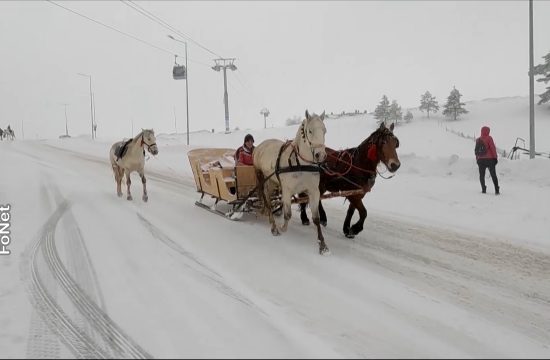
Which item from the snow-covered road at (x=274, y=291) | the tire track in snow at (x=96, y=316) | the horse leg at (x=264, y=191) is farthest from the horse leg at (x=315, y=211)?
the tire track in snow at (x=96, y=316)

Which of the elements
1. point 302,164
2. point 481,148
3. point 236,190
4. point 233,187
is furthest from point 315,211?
point 481,148

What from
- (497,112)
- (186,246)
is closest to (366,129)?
(497,112)

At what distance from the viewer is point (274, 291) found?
4660mm

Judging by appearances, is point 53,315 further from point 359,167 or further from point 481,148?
point 481,148

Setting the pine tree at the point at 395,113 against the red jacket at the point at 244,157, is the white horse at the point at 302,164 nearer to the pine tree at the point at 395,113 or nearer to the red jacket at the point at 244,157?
the red jacket at the point at 244,157

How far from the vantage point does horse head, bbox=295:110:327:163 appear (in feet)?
19.4

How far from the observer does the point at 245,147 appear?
940cm

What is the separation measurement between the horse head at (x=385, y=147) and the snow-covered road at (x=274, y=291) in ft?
4.51

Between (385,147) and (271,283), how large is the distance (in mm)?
3058

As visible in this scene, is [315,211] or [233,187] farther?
[233,187]

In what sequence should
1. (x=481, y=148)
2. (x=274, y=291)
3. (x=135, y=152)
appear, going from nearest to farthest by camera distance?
1. (x=274, y=291)
2. (x=135, y=152)
3. (x=481, y=148)

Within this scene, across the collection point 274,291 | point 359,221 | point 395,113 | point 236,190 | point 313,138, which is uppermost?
point 395,113

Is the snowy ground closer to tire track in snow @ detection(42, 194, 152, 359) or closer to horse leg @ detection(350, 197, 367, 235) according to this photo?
tire track in snow @ detection(42, 194, 152, 359)

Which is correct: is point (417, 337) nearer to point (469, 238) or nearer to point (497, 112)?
point (469, 238)
